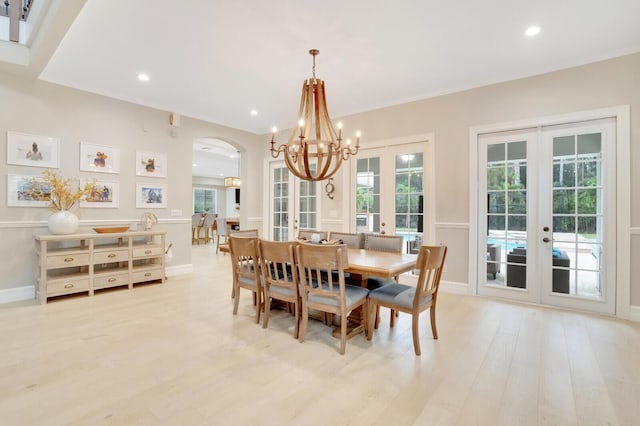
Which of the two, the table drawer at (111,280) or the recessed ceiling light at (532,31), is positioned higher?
the recessed ceiling light at (532,31)

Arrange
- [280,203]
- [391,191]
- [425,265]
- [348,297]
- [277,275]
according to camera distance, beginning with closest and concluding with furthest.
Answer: [425,265]
[348,297]
[277,275]
[391,191]
[280,203]

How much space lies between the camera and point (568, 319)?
329 centimetres

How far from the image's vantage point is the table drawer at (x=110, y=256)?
13.5 feet

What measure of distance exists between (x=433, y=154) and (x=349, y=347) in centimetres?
308

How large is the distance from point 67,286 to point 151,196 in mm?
1729

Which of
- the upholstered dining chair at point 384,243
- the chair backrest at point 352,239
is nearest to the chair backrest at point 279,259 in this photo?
the upholstered dining chair at point 384,243

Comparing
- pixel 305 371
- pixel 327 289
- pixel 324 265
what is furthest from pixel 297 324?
pixel 324 265

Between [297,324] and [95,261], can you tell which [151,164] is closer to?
[95,261]

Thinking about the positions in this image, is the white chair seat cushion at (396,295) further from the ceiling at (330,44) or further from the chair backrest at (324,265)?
the ceiling at (330,44)

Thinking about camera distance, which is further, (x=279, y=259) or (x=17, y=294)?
(x=17, y=294)

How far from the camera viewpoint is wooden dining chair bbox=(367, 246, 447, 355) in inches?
94.7

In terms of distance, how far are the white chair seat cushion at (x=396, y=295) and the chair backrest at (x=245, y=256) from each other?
45.2 inches

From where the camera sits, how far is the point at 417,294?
8.00ft

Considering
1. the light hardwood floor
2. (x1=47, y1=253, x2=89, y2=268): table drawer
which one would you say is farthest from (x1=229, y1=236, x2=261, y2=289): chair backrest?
(x1=47, y1=253, x2=89, y2=268): table drawer
